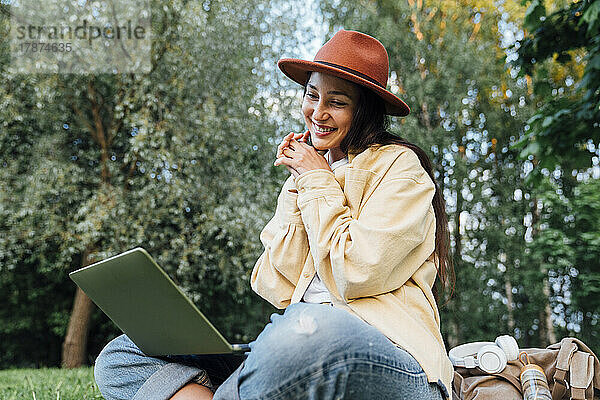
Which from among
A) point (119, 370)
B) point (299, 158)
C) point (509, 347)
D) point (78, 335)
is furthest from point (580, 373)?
point (78, 335)

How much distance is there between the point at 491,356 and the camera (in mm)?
1784

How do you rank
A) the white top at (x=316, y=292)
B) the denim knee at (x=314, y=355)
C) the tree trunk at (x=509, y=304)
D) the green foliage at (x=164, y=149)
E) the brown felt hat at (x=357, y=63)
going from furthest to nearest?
the tree trunk at (x=509, y=304), the green foliage at (x=164, y=149), the brown felt hat at (x=357, y=63), the white top at (x=316, y=292), the denim knee at (x=314, y=355)

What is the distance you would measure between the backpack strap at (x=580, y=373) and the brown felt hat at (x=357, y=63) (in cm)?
89

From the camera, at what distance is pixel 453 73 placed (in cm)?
1130

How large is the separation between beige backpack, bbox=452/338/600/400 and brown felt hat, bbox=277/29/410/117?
842mm

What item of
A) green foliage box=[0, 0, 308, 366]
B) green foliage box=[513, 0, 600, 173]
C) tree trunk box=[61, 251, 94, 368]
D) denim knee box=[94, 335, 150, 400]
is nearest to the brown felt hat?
denim knee box=[94, 335, 150, 400]

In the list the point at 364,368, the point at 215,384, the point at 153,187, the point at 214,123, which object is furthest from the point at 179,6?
the point at 364,368

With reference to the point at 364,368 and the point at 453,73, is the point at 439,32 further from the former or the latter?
the point at 364,368

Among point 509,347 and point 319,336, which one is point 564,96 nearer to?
point 509,347

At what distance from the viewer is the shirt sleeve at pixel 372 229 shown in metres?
1.41

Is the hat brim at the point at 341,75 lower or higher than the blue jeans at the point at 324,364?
higher

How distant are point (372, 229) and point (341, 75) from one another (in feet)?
1.69

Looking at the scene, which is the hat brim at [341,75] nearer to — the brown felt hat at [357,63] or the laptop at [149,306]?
the brown felt hat at [357,63]

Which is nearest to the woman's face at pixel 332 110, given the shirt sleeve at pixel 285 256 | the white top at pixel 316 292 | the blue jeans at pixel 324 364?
the shirt sleeve at pixel 285 256
